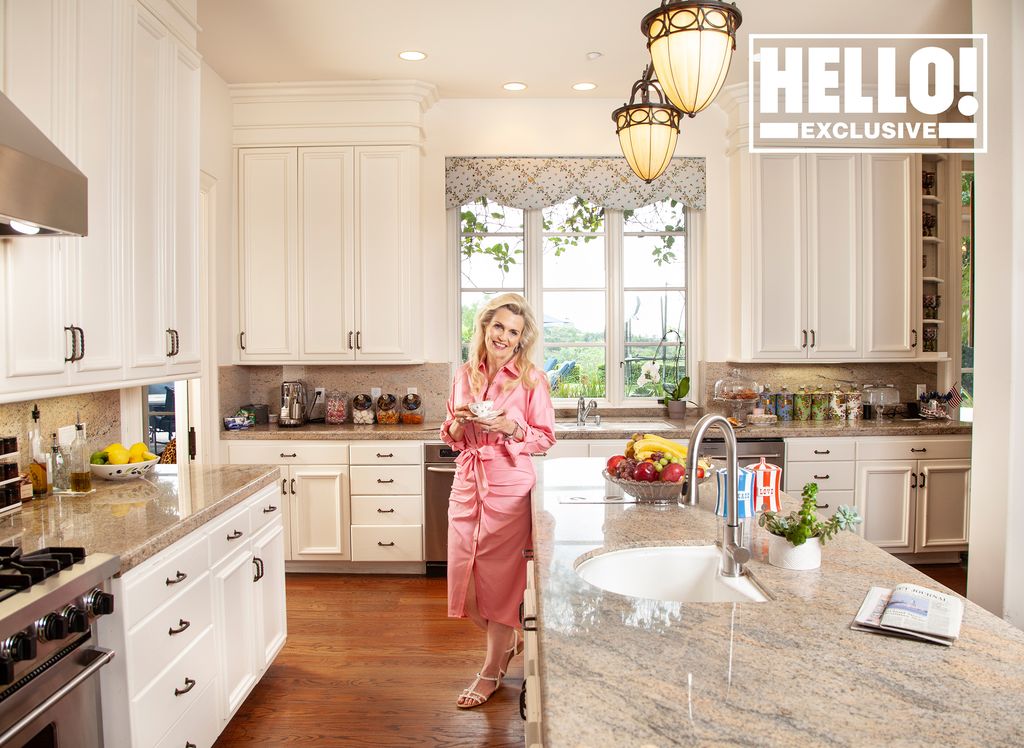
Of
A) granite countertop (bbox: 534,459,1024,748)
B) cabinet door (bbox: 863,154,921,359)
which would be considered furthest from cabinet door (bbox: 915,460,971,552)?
granite countertop (bbox: 534,459,1024,748)

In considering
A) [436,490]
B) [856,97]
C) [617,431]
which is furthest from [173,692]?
[856,97]

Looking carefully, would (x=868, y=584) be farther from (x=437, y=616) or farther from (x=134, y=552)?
(x=437, y=616)

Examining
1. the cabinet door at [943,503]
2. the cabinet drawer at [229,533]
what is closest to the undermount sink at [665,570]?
the cabinet drawer at [229,533]

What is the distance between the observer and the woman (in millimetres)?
2654

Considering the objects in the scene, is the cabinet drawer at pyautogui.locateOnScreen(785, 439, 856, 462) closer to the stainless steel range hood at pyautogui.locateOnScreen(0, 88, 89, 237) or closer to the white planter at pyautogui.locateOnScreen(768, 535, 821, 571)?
the white planter at pyautogui.locateOnScreen(768, 535, 821, 571)

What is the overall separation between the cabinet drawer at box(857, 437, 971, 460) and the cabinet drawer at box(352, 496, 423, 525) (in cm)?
268

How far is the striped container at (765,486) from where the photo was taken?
77.2 inches

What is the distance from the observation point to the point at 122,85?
2.49m

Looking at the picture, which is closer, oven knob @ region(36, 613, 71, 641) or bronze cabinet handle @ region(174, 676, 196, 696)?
oven knob @ region(36, 613, 71, 641)

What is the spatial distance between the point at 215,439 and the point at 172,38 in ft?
7.26

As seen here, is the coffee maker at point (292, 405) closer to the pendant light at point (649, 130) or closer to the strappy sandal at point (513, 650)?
the strappy sandal at point (513, 650)

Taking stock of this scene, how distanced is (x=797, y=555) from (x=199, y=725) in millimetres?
1831

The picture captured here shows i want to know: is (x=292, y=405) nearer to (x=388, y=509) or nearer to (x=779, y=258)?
(x=388, y=509)

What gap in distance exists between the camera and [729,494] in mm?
1567
